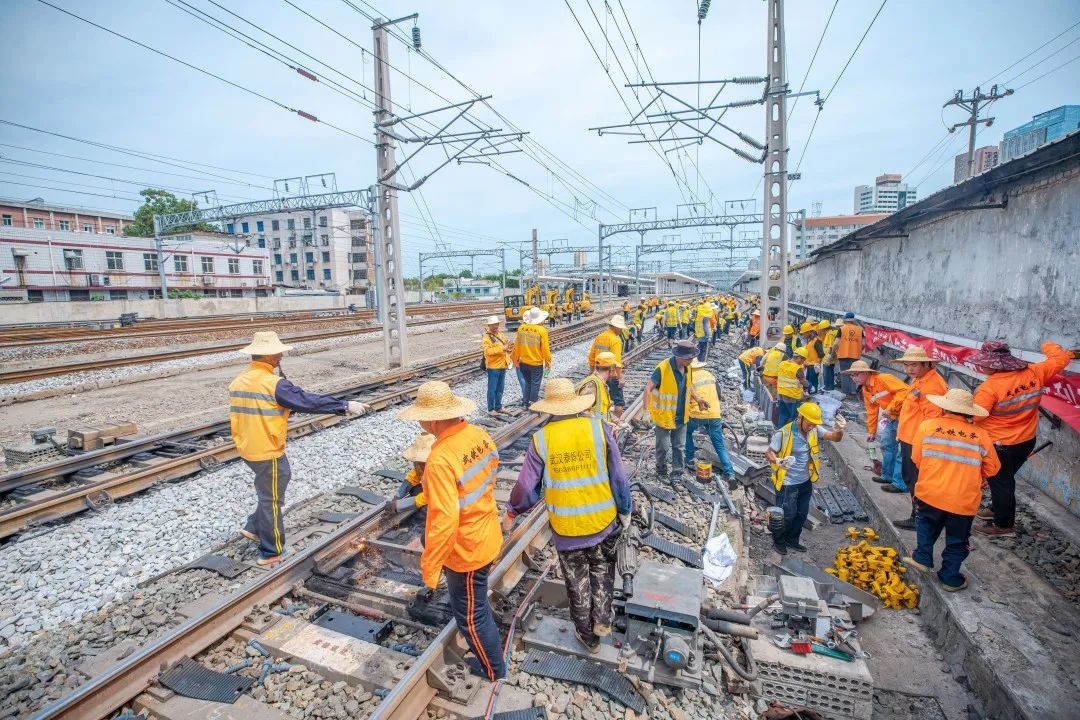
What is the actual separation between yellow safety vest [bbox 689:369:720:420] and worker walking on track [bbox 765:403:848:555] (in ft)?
3.83

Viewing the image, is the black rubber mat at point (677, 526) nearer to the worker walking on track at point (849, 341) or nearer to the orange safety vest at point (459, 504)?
the orange safety vest at point (459, 504)

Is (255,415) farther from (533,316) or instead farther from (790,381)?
(790,381)

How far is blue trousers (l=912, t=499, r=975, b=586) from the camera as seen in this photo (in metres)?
4.65

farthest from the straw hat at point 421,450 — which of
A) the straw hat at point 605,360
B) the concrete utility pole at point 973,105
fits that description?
the concrete utility pole at point 973,105

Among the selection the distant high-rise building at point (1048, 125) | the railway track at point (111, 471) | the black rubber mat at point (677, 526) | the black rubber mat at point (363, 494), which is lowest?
the black rubber mat at point (677, 526)

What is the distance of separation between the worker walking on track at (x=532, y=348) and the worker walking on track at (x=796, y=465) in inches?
170

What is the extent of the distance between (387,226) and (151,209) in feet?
218

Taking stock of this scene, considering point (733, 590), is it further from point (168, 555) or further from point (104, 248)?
point (104, 248)

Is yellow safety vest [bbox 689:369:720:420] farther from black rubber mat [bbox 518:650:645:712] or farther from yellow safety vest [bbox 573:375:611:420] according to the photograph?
black rubber mat [bbox 518:650:645:712]

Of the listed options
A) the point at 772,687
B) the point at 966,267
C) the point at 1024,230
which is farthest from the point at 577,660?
the point at 966,267

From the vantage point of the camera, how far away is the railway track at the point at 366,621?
127 inches

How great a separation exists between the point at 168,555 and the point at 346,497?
1.75 metres

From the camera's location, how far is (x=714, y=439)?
7.22 metres

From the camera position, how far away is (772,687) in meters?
3.86
